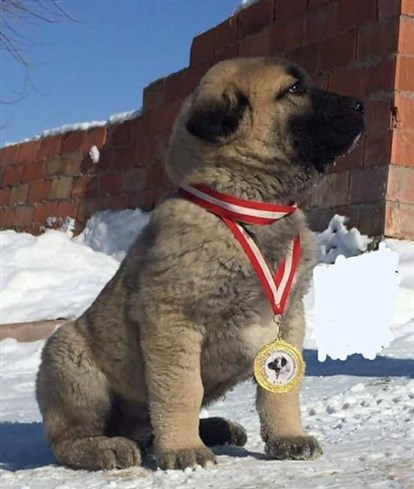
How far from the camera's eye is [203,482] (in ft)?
9.25

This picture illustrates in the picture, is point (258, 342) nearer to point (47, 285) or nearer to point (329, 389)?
point (329, 389)

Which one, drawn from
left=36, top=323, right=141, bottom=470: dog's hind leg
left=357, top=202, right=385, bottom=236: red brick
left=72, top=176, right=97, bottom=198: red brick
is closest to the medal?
left=36, top=323, right=141, bottom=470: dog's hind leg

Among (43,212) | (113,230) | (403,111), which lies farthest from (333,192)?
(43,212)

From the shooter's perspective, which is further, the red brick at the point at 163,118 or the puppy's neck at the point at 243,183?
the red brick at the point at 163,118

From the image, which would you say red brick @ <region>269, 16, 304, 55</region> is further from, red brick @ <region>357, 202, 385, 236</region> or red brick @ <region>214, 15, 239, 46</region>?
red brick @ <region>357, 202, 385, 236</region>

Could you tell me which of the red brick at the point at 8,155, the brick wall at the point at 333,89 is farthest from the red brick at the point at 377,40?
the red brick at the point at 8,155

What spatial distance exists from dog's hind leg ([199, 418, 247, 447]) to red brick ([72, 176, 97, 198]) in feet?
26.3

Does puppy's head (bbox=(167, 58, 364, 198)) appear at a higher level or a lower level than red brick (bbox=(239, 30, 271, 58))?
lower

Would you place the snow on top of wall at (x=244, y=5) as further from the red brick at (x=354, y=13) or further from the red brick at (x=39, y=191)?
the red brick at (x=39, y=191)

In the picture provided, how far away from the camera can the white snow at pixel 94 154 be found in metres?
11.4

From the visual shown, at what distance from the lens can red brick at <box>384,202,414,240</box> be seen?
716 cm

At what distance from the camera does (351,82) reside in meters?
7.74

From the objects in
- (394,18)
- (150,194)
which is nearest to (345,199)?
(394,18)

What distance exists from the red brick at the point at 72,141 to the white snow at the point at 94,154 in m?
0.30
